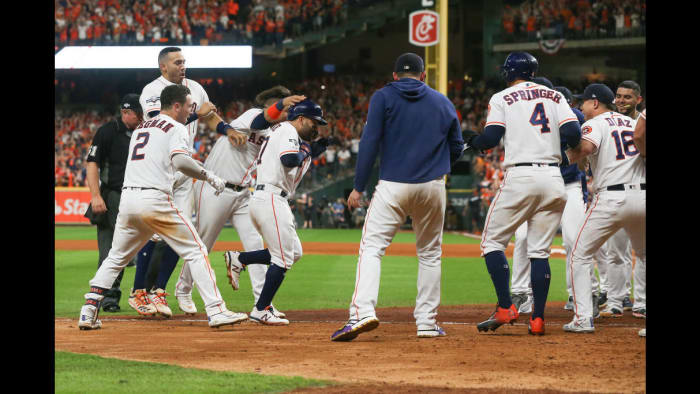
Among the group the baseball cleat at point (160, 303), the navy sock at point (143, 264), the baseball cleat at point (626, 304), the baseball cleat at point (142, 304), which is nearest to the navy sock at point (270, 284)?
the baseball cleat at point (160, 303)

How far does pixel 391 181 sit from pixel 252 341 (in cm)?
160

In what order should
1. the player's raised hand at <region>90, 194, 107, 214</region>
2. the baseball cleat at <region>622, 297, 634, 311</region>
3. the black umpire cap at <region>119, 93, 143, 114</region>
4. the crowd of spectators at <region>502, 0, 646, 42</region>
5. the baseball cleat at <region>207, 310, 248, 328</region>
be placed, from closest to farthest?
the baseball cleat at <region>207, 310, 248, 328</region> → the player's raised hand at <region>90, 194, 107, 214</region> → the black umpire cap at <region>119, 93, 143, 114</region> → the baseball cleat at <region>622, 297, 634, 311</region> → the crowd of spectators at <region>502, 0, 646, 42</region>

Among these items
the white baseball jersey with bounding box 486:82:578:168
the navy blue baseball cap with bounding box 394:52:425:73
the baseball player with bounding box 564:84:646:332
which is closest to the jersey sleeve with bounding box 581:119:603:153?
the baseball player with bounding box 564:84:646:332

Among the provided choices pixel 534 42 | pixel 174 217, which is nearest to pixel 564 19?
pixel 534 42

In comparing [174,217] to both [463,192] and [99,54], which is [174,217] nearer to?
[463,192]

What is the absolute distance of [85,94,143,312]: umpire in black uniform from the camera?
8438 millimetres

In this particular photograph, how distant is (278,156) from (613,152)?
9.32 ft

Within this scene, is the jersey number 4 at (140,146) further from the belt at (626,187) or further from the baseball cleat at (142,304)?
the belt at (626,187)

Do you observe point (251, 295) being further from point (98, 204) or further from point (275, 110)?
point (275, 110)

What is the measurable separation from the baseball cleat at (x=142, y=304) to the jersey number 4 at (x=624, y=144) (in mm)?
4432

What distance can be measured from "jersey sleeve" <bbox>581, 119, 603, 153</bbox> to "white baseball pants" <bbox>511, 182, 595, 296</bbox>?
4.74 feet

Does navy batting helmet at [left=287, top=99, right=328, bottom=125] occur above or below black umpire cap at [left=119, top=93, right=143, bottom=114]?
below

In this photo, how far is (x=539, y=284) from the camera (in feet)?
21.7

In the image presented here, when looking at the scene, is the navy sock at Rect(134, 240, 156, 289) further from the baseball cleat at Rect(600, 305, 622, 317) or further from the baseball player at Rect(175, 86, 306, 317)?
the baseball cleat at Rect(600, 305, 622, 317)
